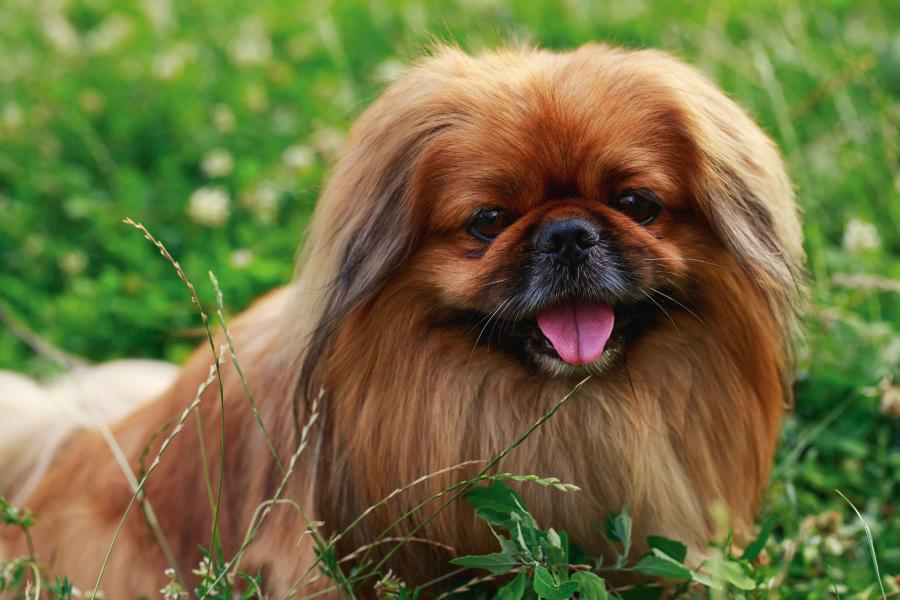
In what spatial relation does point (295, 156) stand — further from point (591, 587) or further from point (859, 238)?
point (591, 587)

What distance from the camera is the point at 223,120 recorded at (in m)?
4.41

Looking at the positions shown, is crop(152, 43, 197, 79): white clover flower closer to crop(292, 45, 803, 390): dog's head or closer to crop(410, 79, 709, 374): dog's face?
crop(292, 45, 803, 390): dog's head

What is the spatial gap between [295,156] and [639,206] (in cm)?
231

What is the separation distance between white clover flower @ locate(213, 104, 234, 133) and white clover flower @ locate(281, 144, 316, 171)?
0.27m

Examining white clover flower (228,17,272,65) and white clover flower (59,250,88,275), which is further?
white clover flower (228,17,272,65)

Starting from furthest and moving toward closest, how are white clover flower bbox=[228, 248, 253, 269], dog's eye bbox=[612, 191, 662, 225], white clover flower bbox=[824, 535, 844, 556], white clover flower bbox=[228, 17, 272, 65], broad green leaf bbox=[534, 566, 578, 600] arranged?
white clover flower bbox=[228, 17, 272, 65] → white clover flower bbox=[228, 248, 253, 269] → white clover flower bbox=[824, 535, 844, 556] → dog's eye bbox=[612, 191, 662, 225] → broad green leaf bbox=[534, 566, 578, 600]

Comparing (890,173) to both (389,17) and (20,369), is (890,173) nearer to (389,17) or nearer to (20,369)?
(389,17)

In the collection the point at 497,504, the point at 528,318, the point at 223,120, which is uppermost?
the point at 223,120

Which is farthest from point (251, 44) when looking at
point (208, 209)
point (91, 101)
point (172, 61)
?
point (208, 209)

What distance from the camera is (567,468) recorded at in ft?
7.62

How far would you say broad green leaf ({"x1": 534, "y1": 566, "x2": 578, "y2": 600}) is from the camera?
1920mm

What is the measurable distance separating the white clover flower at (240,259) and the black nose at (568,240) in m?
1.83

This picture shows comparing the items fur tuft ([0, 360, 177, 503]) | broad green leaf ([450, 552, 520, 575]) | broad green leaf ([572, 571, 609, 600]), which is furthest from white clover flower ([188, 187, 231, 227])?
broad green leaf ([572, 571, 609, 600])

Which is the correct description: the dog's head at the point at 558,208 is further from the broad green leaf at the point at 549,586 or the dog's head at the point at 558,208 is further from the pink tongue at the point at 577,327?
the broad green leaf at the point at 549,586
